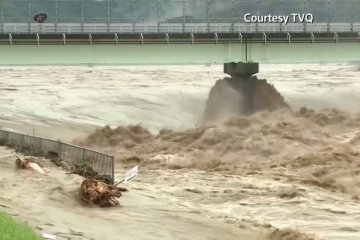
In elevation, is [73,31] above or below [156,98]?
above

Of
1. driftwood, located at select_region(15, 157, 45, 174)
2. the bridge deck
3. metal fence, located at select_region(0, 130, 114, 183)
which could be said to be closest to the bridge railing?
the bridge deck

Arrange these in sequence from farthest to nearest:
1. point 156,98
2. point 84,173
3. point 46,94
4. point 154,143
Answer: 1. point 46,94
2. point 156,98
3. point 154,143
4. point 84,173

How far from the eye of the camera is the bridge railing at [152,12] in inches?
1992

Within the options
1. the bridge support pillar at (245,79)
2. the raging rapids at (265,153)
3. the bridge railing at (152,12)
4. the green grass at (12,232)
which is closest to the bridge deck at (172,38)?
the bridge railing at (152,12)

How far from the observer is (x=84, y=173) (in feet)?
96.9

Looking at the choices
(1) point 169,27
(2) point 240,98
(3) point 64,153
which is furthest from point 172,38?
(3) point 64,153

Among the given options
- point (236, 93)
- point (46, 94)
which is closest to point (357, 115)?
point (236, 93)

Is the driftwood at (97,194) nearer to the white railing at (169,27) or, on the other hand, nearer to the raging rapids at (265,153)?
the raging rapids at (265,153)

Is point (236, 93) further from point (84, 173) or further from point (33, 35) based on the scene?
point (84, 173)

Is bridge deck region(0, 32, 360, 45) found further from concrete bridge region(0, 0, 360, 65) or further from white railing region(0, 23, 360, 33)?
white railing region(0, 23, 360, 33)

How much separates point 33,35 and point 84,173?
65.0 ft

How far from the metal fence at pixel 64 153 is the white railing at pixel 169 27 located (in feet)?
39.0

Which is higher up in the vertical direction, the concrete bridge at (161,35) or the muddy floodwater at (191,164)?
the concrete bridge at (161,35)

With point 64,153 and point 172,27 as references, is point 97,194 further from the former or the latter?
point 172,27
